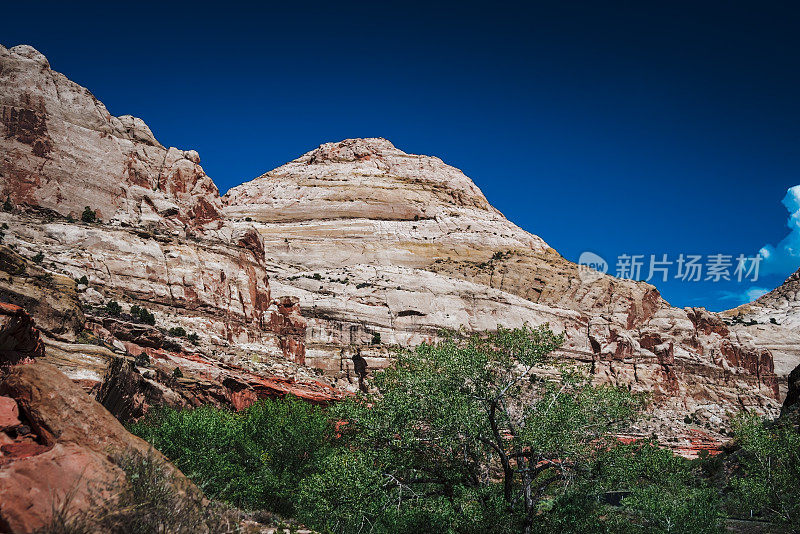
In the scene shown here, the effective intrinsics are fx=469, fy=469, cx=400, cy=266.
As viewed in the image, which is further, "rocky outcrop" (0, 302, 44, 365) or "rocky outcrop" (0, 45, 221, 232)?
"rocky outcrop" (0, 45, 221, 232)

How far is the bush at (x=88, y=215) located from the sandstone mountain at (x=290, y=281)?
46.6 inches

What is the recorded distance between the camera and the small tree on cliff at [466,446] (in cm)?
1378

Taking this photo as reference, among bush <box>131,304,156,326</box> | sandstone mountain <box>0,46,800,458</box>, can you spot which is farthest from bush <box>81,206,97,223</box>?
bush <box>131,304,156,326</box>

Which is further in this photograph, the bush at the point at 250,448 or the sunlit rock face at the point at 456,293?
the sunlit rock face at the point at 456,293

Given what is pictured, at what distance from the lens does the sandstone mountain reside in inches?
1821

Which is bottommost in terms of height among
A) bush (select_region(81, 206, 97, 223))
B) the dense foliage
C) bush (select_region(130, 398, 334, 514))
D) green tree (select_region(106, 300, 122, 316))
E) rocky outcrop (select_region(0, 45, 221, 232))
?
bush (select_region(130, 398, 334, 514))

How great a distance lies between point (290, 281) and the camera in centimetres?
8806

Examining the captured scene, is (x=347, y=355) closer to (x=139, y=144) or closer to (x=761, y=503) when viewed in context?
(x=139, y=144)

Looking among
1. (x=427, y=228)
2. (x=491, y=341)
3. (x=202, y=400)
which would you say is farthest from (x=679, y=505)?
(x=427, y=228)

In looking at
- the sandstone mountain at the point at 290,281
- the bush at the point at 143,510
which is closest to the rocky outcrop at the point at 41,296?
the sandstone mountain at the point at 290,281

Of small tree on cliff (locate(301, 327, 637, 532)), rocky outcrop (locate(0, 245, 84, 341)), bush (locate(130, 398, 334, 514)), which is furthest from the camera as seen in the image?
rocky outcrop (locate(0, 245, 84, 341))

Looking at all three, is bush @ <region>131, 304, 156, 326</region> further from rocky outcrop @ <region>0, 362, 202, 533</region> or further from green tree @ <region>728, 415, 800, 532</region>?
→ green tree @ <region>728, 415, 800, 532</region>

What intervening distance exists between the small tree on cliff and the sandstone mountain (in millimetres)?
8418

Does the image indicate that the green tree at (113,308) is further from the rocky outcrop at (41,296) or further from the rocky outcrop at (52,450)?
the rocky outcrop at (52,450)
